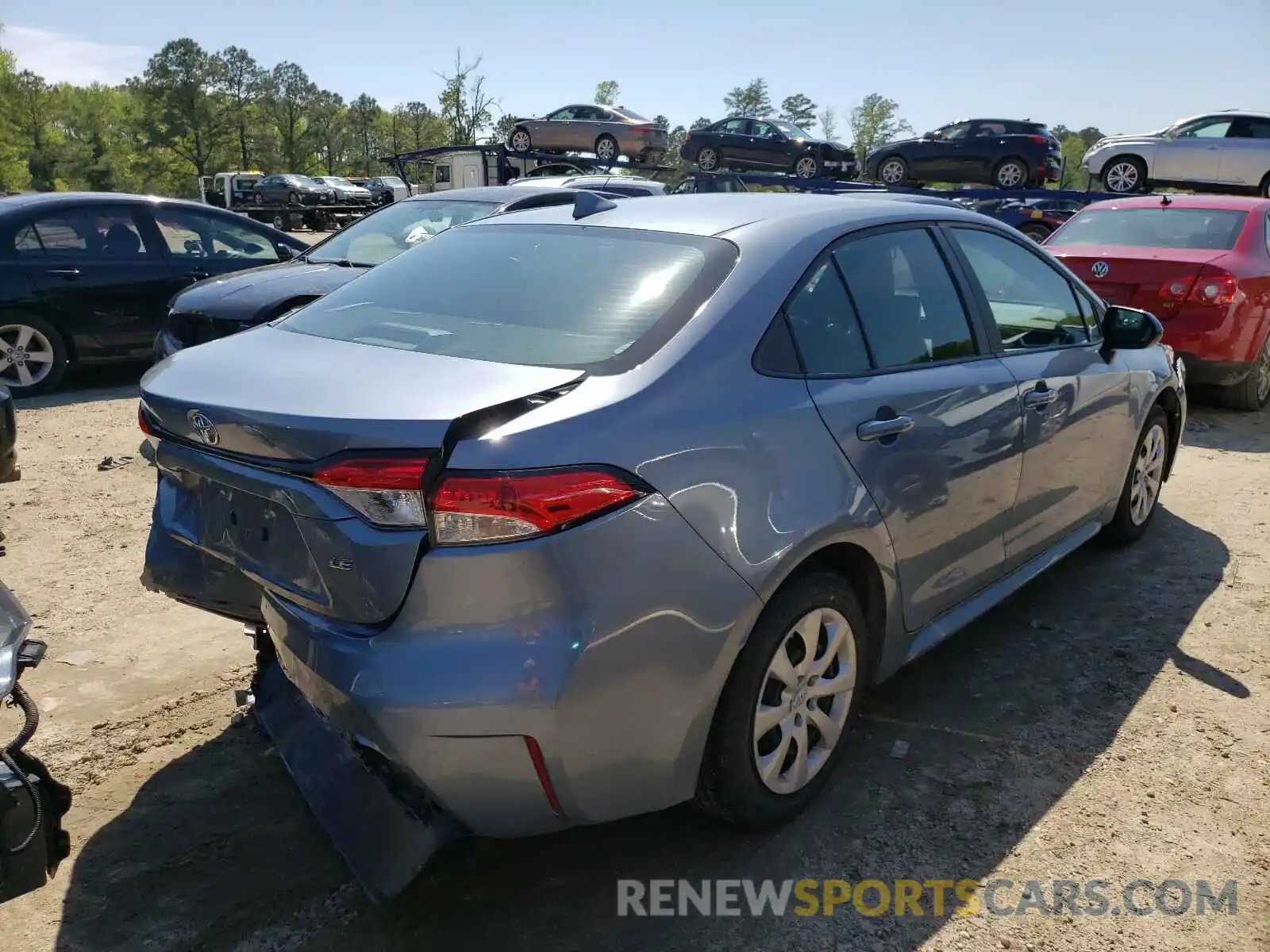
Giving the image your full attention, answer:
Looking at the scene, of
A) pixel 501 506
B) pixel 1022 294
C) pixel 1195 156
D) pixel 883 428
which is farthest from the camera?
pixel 1195 156

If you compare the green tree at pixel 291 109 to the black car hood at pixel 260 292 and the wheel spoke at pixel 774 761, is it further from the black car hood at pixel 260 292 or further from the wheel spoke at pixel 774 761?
the wheel spoke at pixel 774 761

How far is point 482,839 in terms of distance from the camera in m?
2.78

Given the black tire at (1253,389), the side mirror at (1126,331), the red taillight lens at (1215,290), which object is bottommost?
the black tire at (1253,389)

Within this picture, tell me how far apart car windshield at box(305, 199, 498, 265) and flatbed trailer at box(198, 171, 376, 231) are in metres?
22.5

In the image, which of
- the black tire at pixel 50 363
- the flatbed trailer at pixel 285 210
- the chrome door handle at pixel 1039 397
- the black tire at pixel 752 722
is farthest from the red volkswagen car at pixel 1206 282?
the flatbed trailer at pixel 285 210

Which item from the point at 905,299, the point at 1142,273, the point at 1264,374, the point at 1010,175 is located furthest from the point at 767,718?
the point at 1010,175

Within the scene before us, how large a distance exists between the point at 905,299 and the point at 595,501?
160 centimetres

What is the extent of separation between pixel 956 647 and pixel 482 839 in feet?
7.05

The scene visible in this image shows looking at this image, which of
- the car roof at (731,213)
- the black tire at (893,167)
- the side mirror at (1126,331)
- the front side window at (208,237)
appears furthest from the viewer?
the black tire at (893,167)

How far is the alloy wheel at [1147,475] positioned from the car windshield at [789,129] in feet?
52.6

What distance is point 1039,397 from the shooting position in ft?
11.9

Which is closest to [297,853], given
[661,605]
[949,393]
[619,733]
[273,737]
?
[273,737]

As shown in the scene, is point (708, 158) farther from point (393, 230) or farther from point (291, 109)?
point (291, 109)

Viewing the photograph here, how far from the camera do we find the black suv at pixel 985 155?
693 inches
